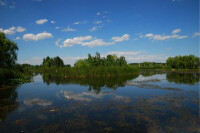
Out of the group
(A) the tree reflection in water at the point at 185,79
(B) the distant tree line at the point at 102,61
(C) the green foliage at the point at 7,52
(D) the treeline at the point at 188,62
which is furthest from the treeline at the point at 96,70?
(D) the treeline at the point at 188,62

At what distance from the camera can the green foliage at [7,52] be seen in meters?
20.7

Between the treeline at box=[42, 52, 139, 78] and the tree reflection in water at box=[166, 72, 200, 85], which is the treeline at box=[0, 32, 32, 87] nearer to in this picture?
the treeline at box=[42, 52, 139, 78]

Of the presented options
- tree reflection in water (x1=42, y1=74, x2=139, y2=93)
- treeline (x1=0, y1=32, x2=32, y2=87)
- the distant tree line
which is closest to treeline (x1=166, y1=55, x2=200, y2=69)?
the distant tree line

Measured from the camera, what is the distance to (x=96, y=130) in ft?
18.7

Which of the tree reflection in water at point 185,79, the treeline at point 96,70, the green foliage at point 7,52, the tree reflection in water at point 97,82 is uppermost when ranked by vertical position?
the green foliage at point 7,52

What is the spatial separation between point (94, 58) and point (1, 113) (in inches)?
1651

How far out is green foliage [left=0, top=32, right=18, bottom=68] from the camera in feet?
68.0

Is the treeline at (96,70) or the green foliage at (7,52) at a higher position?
the green foliage at (7,52)

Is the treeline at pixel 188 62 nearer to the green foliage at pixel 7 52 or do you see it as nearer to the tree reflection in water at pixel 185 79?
the tree reflection in water at pixel 185 79

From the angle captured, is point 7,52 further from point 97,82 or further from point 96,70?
point 96,70

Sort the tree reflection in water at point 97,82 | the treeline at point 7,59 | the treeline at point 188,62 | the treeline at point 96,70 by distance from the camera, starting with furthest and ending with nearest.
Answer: the treeline at point 188,62, the treeline at point 96,70, the treeline at point 7,59, the tree reflection in water at point 97,82

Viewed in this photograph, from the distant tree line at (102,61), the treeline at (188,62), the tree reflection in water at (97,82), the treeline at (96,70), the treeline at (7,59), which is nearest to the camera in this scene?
the tree reflection in water at (97,82)

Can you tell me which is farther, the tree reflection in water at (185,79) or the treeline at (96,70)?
the treeline at (96,70)

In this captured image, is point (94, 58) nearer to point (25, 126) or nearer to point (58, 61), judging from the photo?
point (25, 126)
